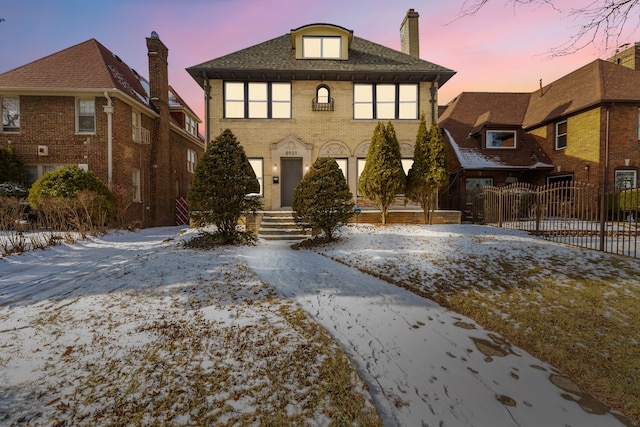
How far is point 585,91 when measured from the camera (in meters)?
16.8

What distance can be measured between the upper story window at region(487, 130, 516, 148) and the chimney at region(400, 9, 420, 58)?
253 inches

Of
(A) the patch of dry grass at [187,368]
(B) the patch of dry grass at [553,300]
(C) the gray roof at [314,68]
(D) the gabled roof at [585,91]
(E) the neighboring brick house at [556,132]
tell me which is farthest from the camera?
(D) the gabled roof at [585,91]

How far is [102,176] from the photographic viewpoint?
14711 mm

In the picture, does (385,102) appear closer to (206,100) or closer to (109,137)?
(206,100)

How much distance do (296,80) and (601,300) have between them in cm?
1367

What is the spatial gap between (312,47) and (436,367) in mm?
15726

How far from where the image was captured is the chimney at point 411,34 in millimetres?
17042

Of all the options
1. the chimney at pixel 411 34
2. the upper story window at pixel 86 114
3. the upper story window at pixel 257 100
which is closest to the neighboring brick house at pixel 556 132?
the chimney at pixel 411 34

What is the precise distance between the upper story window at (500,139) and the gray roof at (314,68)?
214 inches

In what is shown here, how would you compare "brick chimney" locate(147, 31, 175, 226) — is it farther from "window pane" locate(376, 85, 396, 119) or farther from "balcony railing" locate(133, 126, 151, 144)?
"window pane" locate(376, 85, 396, 119)

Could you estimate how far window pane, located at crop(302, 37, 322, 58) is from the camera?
15.3m

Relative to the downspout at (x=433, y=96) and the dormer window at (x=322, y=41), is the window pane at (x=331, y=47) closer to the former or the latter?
the dormer window at (x=322, y=41)

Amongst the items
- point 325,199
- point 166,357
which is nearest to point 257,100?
point 325,199

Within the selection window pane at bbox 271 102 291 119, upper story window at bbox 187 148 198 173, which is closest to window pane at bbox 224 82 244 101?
window pane at bbox 271 102 291 119
